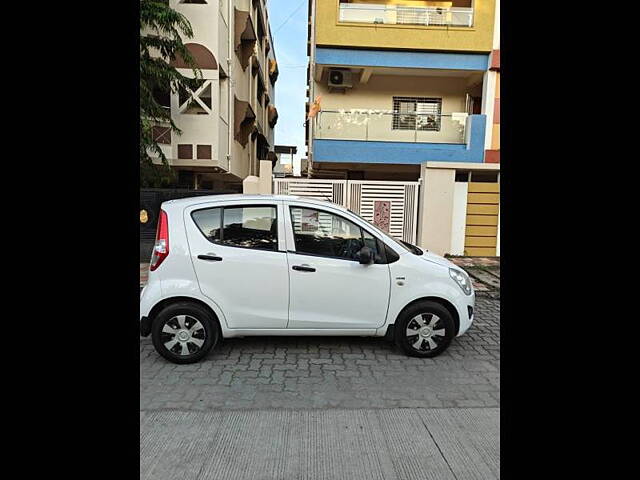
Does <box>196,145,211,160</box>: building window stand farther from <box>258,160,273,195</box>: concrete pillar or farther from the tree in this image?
<box>258,160,273,195</box>: concrete pillar

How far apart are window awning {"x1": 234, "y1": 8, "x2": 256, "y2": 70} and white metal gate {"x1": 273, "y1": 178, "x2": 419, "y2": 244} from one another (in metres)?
8.08

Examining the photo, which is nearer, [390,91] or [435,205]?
[435,205]

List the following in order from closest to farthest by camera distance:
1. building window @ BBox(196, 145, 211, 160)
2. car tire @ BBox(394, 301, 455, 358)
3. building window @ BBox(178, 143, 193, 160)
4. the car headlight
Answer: car tire @ BBox(394, 301, 455, 358), the car headlight, building window @ BBox(178, 143, 193, 160), building window @ BBox(196, 145, 211, 160)

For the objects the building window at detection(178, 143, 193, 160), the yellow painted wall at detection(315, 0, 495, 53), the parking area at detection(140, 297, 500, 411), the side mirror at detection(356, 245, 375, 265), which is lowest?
the parking area at detection(140, 297, 500, 411)

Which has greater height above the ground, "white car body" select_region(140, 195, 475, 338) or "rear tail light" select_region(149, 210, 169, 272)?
"rear tail light" select_region(149, 210, 169, 272)

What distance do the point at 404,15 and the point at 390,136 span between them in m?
3.71

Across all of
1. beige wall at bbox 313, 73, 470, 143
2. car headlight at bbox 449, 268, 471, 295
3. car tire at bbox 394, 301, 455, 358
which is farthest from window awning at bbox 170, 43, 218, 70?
car tire at bbox 394, 301, 455, 358

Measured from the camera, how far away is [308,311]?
418 centimetres

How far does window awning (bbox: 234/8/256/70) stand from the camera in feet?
48.5

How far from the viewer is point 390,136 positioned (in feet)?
40.4

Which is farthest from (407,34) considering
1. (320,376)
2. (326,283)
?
(320,376)

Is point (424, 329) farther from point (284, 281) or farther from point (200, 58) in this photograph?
point (200, 58)
